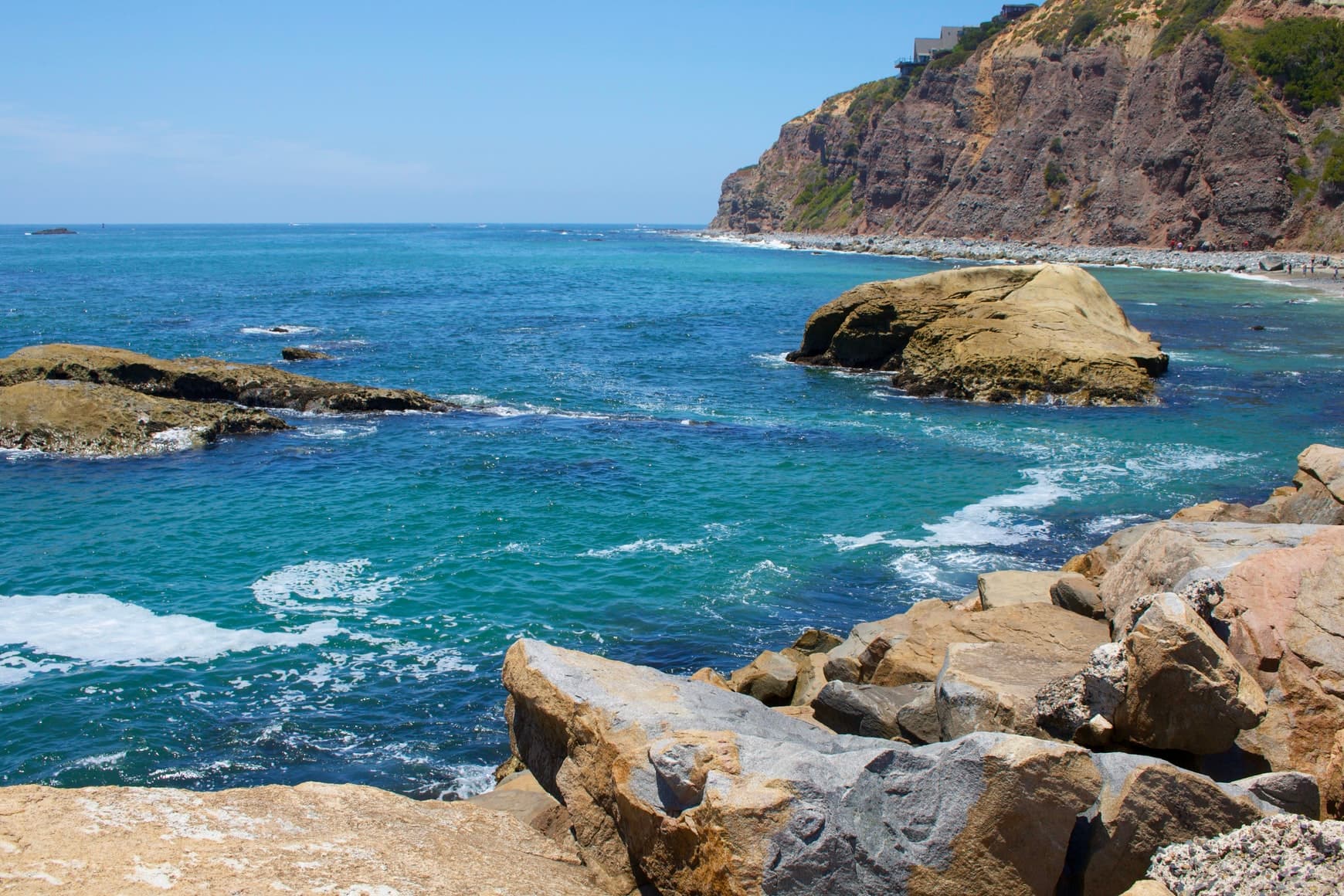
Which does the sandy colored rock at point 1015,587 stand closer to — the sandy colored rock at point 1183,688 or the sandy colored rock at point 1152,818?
the sandy colored rock at point 1183,688

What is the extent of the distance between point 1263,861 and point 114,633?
17143 mm

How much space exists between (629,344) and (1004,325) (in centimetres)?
2113

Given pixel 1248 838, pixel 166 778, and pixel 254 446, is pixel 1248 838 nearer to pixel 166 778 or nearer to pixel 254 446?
pixel 166 778

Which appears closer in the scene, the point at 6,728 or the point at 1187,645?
the point at 1187,645

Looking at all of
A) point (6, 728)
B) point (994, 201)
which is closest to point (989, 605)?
point (6, 728)

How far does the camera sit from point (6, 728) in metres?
13.8

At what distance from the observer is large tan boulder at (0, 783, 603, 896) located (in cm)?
649

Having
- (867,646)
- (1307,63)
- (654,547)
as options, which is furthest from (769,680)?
(1307,63)

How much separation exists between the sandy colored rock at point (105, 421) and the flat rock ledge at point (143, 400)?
0.02 m

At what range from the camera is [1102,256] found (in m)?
95.5

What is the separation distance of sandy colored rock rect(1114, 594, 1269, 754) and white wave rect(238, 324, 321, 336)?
51863 millimetres

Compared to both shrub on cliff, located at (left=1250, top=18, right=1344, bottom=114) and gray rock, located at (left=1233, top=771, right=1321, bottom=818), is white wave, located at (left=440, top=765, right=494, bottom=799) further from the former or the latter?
shrub on cliff, located at (left=1250, top=18, right=1344, bottom=114)

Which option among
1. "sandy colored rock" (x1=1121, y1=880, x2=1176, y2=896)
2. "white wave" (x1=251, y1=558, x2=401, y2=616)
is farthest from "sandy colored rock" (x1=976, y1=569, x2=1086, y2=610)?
"white wave" (x1=251, y1=558, x2=401, y2=616)

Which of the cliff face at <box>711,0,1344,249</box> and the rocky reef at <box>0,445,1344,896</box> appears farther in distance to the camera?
the cliff face at <box>711,0,1344,249</box>
